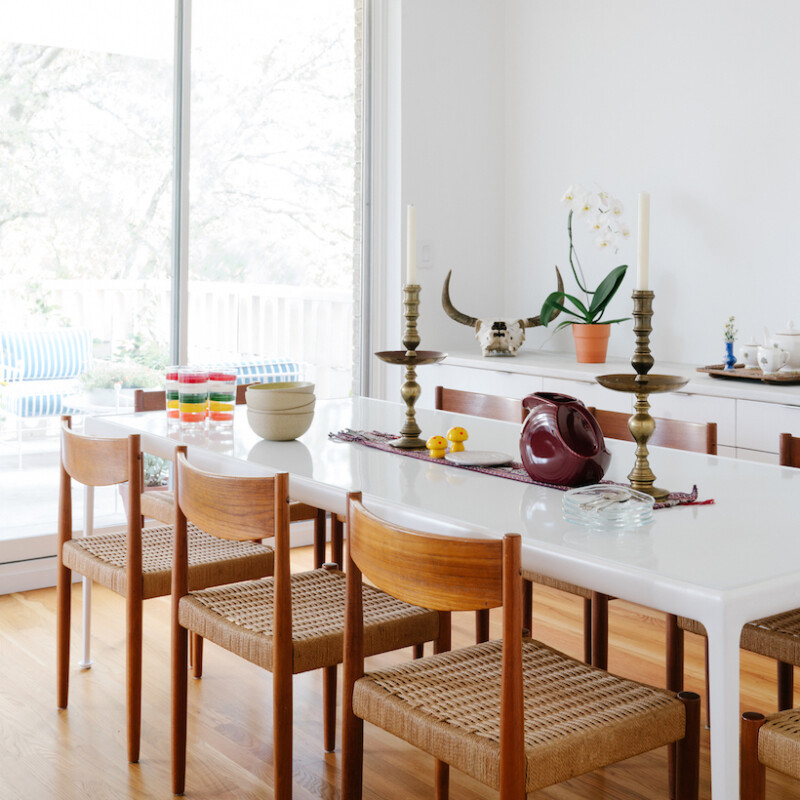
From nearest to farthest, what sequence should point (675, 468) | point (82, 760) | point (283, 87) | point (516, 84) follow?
1. point (675, 468)
2. point (82, 760)
3. point (283, 87)
4. point (516, 84)

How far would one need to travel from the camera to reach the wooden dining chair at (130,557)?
2369 millimetres

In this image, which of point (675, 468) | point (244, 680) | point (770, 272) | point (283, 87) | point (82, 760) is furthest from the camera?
point (283, 87)

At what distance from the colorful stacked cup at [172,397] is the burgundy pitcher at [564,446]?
1151mm

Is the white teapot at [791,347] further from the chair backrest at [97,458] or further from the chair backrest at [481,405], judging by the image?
the chair backrest at [97,458]

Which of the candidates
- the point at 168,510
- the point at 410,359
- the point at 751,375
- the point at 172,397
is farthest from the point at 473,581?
the point at 751,375

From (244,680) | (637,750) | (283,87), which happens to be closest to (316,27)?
(283,87)

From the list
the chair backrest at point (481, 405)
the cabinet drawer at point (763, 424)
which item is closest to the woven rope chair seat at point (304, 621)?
the chair backrest at point (481, 405)

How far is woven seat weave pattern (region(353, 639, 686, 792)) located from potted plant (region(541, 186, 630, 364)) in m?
2.37

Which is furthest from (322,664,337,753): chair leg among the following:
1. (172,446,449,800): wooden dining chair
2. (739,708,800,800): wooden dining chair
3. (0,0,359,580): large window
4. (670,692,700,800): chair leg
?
(0,0,359,580): large window

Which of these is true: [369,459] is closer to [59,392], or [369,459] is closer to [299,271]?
[59,392]

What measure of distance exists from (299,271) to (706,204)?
167cm

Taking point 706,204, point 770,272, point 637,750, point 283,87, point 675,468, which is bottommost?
point 637,750

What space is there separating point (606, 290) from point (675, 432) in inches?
62.2

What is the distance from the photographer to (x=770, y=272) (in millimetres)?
3768
